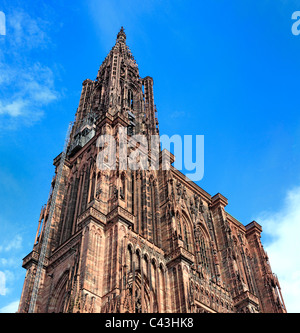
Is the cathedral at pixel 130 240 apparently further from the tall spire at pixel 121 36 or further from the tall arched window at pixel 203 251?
the tall spire at pixel 121 36

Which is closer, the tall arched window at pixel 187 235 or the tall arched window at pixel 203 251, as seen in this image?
the tall arched window at pixel 203 251

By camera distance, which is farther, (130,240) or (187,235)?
(187,235)

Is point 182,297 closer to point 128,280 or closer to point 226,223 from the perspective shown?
point 128,280

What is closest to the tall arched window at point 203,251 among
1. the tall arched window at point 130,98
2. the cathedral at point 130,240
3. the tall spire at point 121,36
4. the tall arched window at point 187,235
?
the cathedral at point 130,240

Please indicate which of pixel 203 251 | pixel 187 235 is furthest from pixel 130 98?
pixel 203 251

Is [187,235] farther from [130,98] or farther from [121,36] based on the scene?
[121,36]

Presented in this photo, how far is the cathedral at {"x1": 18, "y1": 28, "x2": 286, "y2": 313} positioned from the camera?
29.1m

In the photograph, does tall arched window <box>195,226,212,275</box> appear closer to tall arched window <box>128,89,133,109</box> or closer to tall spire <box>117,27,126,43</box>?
tall arched window <box>128,89,133,109</box>

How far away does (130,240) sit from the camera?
106 ft

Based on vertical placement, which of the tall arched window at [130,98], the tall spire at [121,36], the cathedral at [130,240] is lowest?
the cathedral at [130,240]

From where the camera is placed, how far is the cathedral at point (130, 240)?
29.1 m

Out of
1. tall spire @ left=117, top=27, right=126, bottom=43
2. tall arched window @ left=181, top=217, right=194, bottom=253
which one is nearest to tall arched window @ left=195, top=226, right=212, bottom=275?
tall arched window @ left=181, top=217, right=194, bottom=253

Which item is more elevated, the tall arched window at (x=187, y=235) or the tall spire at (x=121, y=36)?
the tall spire at (x=121, y=36)
